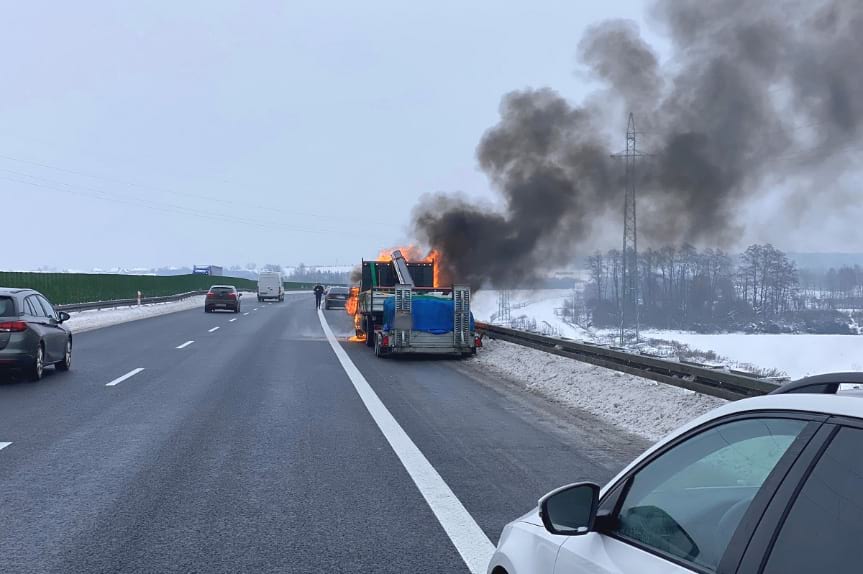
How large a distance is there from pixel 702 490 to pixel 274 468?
556 centimetres

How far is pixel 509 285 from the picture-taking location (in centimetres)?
3456

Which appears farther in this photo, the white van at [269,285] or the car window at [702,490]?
the white van at [269,285]

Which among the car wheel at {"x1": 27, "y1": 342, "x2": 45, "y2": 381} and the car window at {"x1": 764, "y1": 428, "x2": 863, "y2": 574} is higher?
the car window at {"x1": 764, "y1": 428, "x2": 863, "y2": 574}

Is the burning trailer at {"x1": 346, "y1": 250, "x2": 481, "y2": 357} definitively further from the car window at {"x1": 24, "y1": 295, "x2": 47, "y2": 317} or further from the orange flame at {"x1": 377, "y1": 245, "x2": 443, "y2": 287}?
the car window at {"x1": 24, "y1": 295, "x2": 47, "y2": 317}

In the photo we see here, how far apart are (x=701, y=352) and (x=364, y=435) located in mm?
21780

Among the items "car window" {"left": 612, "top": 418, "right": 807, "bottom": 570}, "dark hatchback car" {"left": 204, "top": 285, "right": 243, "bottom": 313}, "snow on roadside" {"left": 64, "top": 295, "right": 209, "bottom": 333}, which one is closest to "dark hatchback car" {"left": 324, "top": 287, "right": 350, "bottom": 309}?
"dark hatchback car" {"left": 204, "top": 285, "right": 243, "bottom": 313}

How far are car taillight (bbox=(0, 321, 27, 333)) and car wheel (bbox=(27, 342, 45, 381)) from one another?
1.91ft

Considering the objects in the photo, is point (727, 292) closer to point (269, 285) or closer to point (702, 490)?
point (702, 490)

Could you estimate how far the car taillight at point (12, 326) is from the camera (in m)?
13.9

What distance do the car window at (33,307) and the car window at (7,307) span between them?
0.40m

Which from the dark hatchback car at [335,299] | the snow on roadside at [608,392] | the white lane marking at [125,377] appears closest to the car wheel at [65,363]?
the white lane marking at [125,377]

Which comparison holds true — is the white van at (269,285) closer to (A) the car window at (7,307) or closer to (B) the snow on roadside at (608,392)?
(B) the snow on roadside at (608,392)

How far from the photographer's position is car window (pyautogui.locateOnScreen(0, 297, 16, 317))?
46.3 feet

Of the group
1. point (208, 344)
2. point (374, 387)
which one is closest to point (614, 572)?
point (374, 387)
